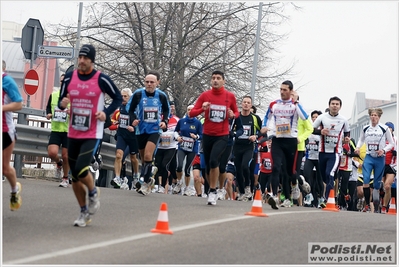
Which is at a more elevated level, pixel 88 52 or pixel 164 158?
pixel 88 52

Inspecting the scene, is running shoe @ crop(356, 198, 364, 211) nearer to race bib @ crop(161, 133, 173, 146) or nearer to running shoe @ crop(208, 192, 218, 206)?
race bib @ crop(161, 133, 173, 146)

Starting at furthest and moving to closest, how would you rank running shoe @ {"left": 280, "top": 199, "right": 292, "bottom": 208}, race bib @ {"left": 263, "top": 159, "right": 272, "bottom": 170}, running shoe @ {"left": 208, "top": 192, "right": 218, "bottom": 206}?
race bib @ {"left": 263, "top": 159, "right": 272, "bottom": 170} < running shoe @ {"left": 280, "top": 199, "right": 292, "bottom": 208} < running shoe @ {"left": 208, "top": 192, "right": 218, "bottom": 206}

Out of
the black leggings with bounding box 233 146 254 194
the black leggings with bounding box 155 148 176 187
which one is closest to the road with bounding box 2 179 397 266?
the black leggings with bounding box 233 146 254 194

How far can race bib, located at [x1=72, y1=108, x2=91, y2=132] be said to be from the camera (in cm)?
1105

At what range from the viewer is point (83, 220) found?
10.8 meters

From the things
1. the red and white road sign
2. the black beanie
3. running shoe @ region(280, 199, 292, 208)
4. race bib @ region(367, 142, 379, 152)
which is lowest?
running shoe @ region(280, 199, 292, 208)

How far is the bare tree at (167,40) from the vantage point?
107 ft

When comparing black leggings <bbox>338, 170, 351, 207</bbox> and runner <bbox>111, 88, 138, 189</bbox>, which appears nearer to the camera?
runner <bbox>111, 88, 138, 189</bbox>

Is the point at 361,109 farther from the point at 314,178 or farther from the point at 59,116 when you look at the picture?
the point at 59,116

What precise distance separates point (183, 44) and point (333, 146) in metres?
15.8

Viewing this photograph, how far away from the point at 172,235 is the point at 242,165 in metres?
8.42

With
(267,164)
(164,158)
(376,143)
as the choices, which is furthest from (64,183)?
(376,143)

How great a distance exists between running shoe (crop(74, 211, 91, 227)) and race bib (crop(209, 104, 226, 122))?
4293mm

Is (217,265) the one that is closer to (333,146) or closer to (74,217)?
(74,217)
